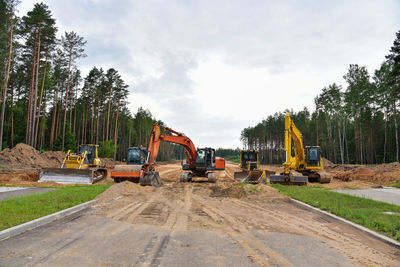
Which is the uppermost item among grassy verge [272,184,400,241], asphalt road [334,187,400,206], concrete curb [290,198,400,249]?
grassy verge [272,184,400,241]

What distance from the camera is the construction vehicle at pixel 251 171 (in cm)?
1912

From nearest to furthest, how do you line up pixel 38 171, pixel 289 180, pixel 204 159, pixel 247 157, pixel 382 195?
pixel 382 195
pixel 289 180
pixel 204 159
pixel 38 171
pixel 247 157

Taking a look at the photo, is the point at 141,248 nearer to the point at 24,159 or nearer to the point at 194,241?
the point at 194,241

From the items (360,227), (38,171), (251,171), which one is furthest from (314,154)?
(38,171)

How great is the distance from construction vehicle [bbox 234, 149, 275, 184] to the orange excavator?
193cm

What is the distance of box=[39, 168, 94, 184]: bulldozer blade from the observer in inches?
680

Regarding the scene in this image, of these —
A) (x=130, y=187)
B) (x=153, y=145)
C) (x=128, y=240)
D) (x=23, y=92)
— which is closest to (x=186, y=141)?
(x=153, y=145)

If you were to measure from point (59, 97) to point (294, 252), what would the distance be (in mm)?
50407

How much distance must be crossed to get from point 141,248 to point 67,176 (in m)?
14.5

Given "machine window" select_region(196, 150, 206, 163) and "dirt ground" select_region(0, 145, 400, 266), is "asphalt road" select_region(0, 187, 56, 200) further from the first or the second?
"machine window" select_region(196, 150, 206, 163)

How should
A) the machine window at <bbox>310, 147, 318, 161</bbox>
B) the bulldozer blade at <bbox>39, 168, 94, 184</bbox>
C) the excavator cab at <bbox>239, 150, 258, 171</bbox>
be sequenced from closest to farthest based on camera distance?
the bulldozer blade at <bbox>39, 168, 94, 184</bbox> → the machine window at <bbox>310, 147, 318, 161</bbox> → the excavator cab at <bbox>239, 150, 258, 171</bbox>

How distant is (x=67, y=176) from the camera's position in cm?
1738

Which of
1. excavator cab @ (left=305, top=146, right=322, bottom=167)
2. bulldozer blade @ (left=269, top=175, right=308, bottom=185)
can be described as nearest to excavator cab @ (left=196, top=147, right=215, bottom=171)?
bulldozer blade @ (left=269, top=175, right=308, bottom=185)

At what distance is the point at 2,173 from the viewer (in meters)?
20.3
